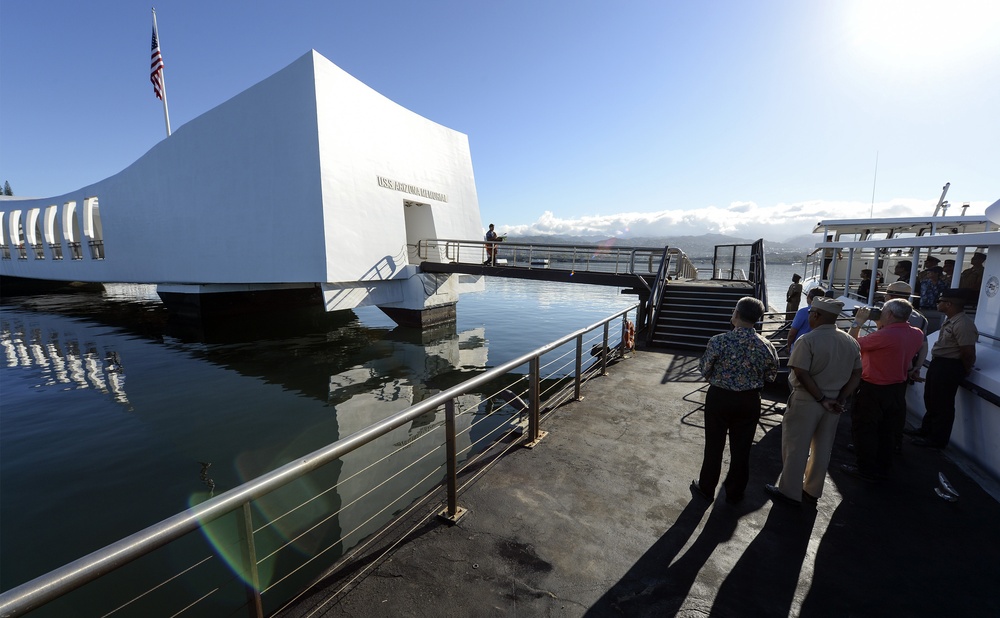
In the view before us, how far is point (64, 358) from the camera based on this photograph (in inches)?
562

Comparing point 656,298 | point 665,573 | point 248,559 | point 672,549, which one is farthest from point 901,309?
point 656,298

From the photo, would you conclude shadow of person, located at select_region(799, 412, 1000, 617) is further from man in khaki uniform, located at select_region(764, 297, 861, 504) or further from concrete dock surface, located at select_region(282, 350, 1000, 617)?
man in khaki uniform, located at select_region(764, 297, 861, 504)

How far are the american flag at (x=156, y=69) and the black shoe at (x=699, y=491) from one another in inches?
1278

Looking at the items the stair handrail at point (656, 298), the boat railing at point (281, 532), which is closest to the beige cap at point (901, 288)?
the boat railing at point (281, 532)

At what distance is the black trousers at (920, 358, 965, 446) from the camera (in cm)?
449

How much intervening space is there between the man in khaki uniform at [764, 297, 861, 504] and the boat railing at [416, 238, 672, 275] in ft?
34.8

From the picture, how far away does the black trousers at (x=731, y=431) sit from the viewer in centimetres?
316

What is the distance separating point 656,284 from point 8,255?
2159 inches

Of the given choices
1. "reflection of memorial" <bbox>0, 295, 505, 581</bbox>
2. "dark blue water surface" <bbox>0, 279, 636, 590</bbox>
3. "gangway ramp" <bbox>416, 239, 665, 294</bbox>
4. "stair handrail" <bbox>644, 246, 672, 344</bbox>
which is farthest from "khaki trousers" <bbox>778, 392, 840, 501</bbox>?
"gangway ramp" <bbox>416, 239, 665, 294</bbox>

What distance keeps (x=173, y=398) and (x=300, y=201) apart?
8594 millimetres

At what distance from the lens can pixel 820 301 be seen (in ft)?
10.5

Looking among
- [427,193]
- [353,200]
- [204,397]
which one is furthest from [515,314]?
[204,397]

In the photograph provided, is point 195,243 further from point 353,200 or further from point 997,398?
point 997,398

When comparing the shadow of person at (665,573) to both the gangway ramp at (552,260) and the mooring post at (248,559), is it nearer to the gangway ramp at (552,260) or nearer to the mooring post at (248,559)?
the mooring post at (248,559)
